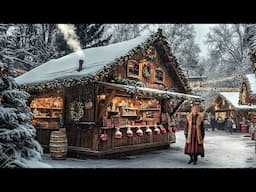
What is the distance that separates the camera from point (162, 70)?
43.4 ft

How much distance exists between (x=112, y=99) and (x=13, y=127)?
4507 mm

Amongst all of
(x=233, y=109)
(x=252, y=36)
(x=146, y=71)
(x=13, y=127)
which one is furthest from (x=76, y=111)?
(x=233, y=109)

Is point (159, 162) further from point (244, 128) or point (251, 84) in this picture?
point (244, 128)

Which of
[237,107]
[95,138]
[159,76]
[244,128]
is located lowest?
[244,128]

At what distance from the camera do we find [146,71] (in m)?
12.0

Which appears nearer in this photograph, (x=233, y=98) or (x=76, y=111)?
(x=76, y=111)

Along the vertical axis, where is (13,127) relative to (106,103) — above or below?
below

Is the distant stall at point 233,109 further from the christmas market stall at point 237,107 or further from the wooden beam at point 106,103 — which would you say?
the wooden beam at point 106,103

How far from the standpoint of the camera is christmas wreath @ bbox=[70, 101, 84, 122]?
389 inches

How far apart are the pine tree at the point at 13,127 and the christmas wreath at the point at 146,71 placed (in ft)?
Answer: 21.4

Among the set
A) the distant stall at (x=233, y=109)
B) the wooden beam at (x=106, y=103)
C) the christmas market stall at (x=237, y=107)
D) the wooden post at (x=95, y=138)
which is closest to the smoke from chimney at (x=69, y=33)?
the wooden beam at (x=106, y=103)
